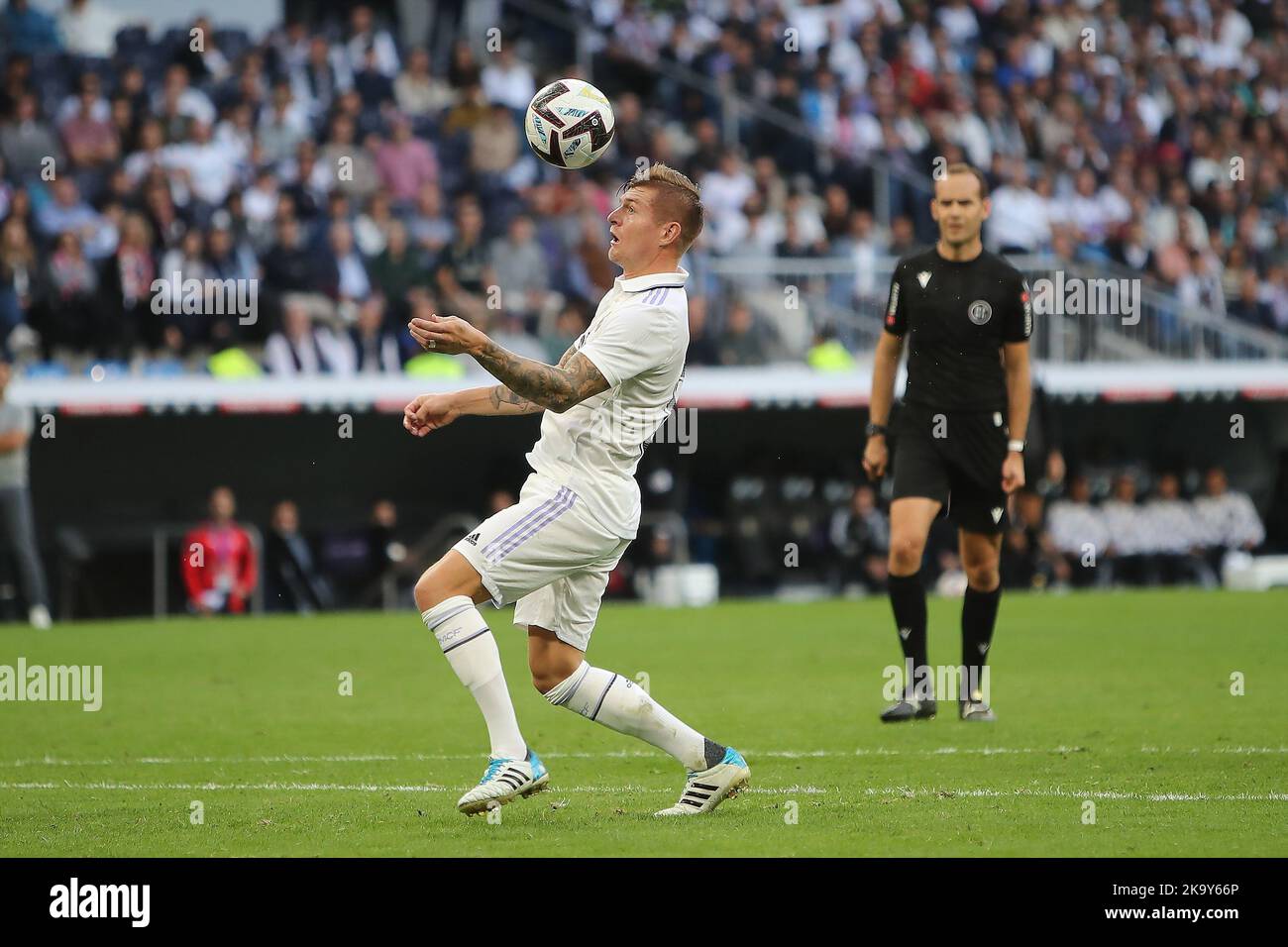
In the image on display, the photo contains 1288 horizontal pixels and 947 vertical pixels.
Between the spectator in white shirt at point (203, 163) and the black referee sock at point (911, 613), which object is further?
the spectator in white shirt at point (203, 163)

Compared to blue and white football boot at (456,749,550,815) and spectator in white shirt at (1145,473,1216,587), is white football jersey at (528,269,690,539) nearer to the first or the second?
blue and white football boot at (456,749,550,815)

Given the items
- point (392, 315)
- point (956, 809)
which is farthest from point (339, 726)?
point (392, 315)

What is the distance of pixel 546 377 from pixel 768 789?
1.89m

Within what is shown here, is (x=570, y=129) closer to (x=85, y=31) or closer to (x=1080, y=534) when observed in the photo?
(x=1080, y=534)

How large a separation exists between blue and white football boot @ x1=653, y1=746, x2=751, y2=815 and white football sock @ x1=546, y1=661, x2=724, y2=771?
0.03m

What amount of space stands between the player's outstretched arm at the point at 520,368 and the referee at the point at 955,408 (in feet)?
10.5

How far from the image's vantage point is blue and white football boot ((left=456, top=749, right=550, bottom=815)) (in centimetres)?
618

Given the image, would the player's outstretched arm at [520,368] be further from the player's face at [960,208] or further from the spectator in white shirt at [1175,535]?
the spectator in white shirt at [1175,535]

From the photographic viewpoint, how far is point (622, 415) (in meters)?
6.52

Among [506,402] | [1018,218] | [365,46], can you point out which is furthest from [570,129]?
[1018,218]

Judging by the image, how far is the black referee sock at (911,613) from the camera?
30.4 feet

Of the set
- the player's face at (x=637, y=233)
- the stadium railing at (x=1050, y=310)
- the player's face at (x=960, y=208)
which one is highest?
the stadium railing at (x=1050, y=310)

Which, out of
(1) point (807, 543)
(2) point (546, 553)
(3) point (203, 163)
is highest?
(3) point (203, 163)

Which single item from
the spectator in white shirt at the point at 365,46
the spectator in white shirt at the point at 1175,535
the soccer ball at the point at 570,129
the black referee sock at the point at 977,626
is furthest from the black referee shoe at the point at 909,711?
the spectator in white shirt at the point at 365,46
